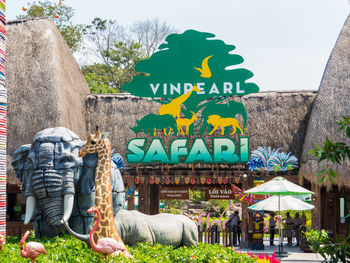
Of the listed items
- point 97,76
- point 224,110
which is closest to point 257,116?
point 224,110

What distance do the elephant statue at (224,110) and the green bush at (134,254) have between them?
33.1ft

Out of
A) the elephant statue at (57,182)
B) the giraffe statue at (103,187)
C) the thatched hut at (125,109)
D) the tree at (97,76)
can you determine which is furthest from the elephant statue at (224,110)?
the tree at (97,76)

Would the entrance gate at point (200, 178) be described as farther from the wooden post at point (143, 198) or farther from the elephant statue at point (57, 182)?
the elephant statue at point (57, 182)

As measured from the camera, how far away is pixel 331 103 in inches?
702

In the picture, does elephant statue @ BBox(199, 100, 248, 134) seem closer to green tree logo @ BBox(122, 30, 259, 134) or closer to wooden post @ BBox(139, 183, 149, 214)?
green tree logo @ BBox(122, 30, 259, 134)

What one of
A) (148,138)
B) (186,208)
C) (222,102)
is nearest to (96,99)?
(148,138)

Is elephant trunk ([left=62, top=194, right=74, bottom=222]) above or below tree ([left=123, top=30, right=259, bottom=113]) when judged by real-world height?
below

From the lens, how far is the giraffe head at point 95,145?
27.8ft

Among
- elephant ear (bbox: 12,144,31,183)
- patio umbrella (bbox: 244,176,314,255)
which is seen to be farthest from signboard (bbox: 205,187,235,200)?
elephant ear (bbox: 12,144,31,183)

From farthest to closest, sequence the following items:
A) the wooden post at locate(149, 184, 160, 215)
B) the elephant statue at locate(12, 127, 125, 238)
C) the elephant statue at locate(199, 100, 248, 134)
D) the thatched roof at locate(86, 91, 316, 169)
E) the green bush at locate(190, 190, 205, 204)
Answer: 1. the green bush at locate(190, 190, 205, 204)
2. the wooden post at locate(149, 184, 160, 215)
3. the thatched roof at locate(86, 91, 316, 169)
4. the elephant statue at locate(199, 100, 248, 134)
5. the elephant statue at locate(12, 127, 125, 238)

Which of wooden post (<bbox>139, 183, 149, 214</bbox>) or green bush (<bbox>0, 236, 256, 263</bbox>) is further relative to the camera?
wooden post (<bbox>139, 183, 149, 214</bbox>)

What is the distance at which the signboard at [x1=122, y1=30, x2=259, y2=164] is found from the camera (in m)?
17.9

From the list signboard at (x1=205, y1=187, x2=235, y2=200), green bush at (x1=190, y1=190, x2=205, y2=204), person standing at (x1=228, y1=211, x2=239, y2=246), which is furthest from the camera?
green bush at (x1=190, y1=190, x2=205, y2=204)

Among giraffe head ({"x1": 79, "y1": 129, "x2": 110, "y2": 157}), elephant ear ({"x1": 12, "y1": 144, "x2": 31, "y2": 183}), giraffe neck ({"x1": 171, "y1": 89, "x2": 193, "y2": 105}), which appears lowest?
elephant ear ({"x1": 12, "y1": 144, "x2": 31, "y2": 183})
